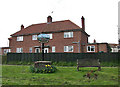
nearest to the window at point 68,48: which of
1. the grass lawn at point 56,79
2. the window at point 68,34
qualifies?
the window at point 68,34

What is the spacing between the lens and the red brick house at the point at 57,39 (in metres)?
28.5

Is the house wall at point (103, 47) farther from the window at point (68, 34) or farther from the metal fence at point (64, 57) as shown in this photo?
the metal fence at point (64, 57)

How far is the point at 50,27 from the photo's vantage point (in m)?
33.5

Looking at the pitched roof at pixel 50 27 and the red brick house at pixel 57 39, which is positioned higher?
the pitched roof at pixel 50 27

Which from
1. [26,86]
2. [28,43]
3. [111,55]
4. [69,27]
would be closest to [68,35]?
[69,27]

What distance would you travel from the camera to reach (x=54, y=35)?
31266 mm

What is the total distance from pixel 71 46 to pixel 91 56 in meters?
11.0

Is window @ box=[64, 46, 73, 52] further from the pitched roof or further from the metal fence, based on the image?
the metal fence

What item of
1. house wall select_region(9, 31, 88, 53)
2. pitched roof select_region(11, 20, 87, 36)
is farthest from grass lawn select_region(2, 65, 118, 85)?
pitched roof select_region(11, 20, 87, 36)

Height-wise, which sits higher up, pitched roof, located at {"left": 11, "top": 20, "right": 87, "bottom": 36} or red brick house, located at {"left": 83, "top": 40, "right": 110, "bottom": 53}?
pitched roof, located at {"left": 11, "top": 20, "right": 87, "bottom": 36}

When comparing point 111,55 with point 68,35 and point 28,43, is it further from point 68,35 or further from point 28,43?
point 28,43

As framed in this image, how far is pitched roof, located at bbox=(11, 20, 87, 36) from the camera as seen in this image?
3071 centimetres

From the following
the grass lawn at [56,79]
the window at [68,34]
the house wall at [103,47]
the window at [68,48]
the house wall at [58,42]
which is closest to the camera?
the grass lawn at [56,79]

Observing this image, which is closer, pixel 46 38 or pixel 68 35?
pixel 46 38
